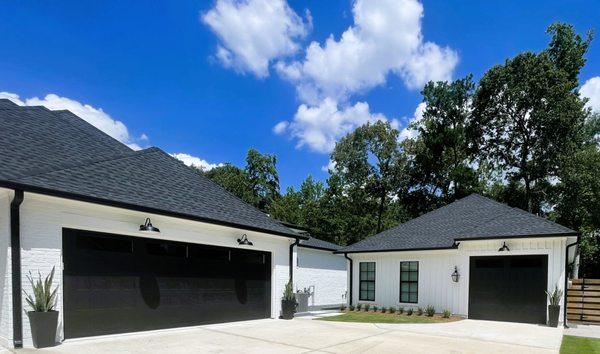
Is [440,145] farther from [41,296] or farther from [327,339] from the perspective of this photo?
[41,296]

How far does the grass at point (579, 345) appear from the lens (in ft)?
26.3

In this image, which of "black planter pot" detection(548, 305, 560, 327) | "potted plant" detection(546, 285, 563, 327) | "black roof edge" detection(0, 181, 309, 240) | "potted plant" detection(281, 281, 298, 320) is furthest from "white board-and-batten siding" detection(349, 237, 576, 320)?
"black roof edge" detection(0, 181, 309, 240)

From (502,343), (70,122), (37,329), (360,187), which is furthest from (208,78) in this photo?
→ (360,187)

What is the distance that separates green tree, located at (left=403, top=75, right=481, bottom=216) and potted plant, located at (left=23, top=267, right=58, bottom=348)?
1086 inches

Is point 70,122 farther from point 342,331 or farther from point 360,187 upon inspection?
point 360,187

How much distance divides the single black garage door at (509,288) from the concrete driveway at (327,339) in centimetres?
126

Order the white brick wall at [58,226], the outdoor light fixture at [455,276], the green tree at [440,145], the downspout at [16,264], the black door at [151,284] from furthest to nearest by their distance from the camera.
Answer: the green tree at [440,145]
the outdoor light fixture at [455,276]
the black door at [151,284]
the white brick wall at [58,226]
the downspout at [16,264]

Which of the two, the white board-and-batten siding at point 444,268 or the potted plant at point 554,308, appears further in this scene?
the white board-and-batten siding at point 444,268

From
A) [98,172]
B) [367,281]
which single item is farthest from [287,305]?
[98,172]

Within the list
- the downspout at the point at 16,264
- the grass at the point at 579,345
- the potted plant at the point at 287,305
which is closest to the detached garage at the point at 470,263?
the grass at the point at 579,345

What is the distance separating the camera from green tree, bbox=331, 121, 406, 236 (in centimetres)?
3331

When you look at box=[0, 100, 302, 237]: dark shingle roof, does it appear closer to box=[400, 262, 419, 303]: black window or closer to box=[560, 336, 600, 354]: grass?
box=[400, 262, 419, 303]: black window

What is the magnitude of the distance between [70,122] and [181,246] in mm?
6259

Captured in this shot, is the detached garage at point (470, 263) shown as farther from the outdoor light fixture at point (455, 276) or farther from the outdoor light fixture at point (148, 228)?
the outdoor light fixture at point (148, 228)
